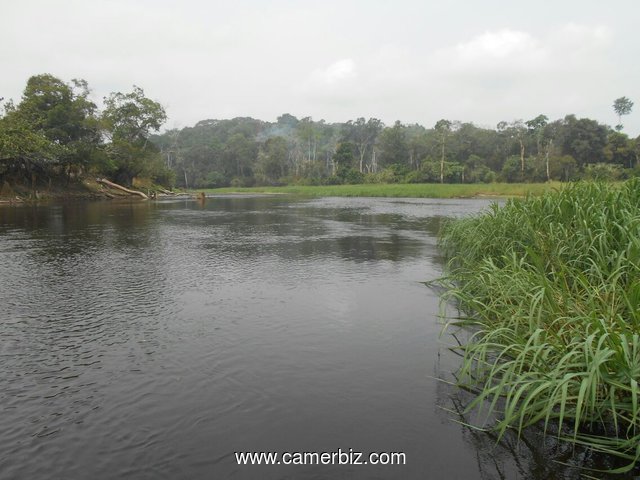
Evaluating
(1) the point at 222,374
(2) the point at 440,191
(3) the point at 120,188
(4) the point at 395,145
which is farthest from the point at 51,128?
(4) the point at 395,145

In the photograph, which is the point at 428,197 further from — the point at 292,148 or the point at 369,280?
the point at 292,148

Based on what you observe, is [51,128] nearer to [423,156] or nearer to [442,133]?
[442,133]

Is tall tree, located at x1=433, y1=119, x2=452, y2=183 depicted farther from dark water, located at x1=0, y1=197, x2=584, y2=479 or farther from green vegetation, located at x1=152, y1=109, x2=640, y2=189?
dark water, located at x1=0, y1=197, x2=584, y2=479

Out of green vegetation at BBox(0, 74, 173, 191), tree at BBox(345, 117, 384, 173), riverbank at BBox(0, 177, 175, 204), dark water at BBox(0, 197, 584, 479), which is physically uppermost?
tree at BBox(345, 117, 384, 173)

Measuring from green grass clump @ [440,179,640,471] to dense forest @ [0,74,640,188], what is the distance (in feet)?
20.6

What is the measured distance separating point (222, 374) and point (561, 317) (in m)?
3.88

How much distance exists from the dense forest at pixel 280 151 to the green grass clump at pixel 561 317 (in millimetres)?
6267

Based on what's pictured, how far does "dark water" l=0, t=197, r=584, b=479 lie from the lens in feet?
12.0

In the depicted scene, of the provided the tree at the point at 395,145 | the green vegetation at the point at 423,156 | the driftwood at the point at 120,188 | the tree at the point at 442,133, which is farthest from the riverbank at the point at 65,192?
the tree at the point at 395,145

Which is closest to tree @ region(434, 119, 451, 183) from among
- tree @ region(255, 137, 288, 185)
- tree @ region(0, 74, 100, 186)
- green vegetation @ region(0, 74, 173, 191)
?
tree @ region(255, 137, 288, 185)

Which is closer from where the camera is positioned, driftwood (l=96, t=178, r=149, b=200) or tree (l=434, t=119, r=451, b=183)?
driftwood (l=96, t=178, r=149, b=200)

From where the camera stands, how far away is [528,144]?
75.1 metres

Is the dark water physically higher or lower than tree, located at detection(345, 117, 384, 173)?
lower

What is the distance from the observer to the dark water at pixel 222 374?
12.0 feet
